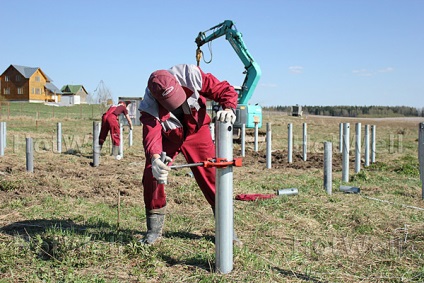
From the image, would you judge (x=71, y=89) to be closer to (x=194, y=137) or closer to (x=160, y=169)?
(x=194, y=137)

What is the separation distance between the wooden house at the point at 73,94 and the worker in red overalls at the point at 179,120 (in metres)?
84.5

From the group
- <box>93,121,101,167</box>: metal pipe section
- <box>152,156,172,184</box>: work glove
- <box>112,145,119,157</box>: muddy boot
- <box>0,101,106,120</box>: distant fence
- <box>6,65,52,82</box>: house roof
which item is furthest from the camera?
<box>6,65,52,82</box>: house roof

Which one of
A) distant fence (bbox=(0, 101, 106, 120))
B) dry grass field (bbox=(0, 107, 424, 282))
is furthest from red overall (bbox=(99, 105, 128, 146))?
distant fence (bbox=(0, 101, 106, 120))

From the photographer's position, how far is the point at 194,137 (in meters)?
4.23

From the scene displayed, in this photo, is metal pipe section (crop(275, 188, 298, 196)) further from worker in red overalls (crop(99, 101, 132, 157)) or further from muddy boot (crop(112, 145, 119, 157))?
muddy boot (crop(112, 145, 119, 157))

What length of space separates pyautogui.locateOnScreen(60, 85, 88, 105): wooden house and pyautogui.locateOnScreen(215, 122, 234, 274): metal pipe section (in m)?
85.4

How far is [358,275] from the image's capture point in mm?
3473

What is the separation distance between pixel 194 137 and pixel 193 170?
1.05 ft

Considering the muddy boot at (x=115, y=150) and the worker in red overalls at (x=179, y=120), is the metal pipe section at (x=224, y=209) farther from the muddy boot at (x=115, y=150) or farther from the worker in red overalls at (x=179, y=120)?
the muddy boot at (x=115, y=150)

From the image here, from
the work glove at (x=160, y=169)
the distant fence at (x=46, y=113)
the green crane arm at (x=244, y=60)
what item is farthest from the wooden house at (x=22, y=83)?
the work glove at (x=160, y=169)

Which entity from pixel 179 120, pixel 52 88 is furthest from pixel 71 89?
pixel 179 120

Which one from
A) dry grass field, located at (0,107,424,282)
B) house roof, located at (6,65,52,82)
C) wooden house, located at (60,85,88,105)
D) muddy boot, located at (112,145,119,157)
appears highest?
house roof, located at (6,65,52,82)

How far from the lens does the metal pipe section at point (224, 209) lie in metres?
3.31

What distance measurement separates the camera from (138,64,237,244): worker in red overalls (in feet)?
12.4
